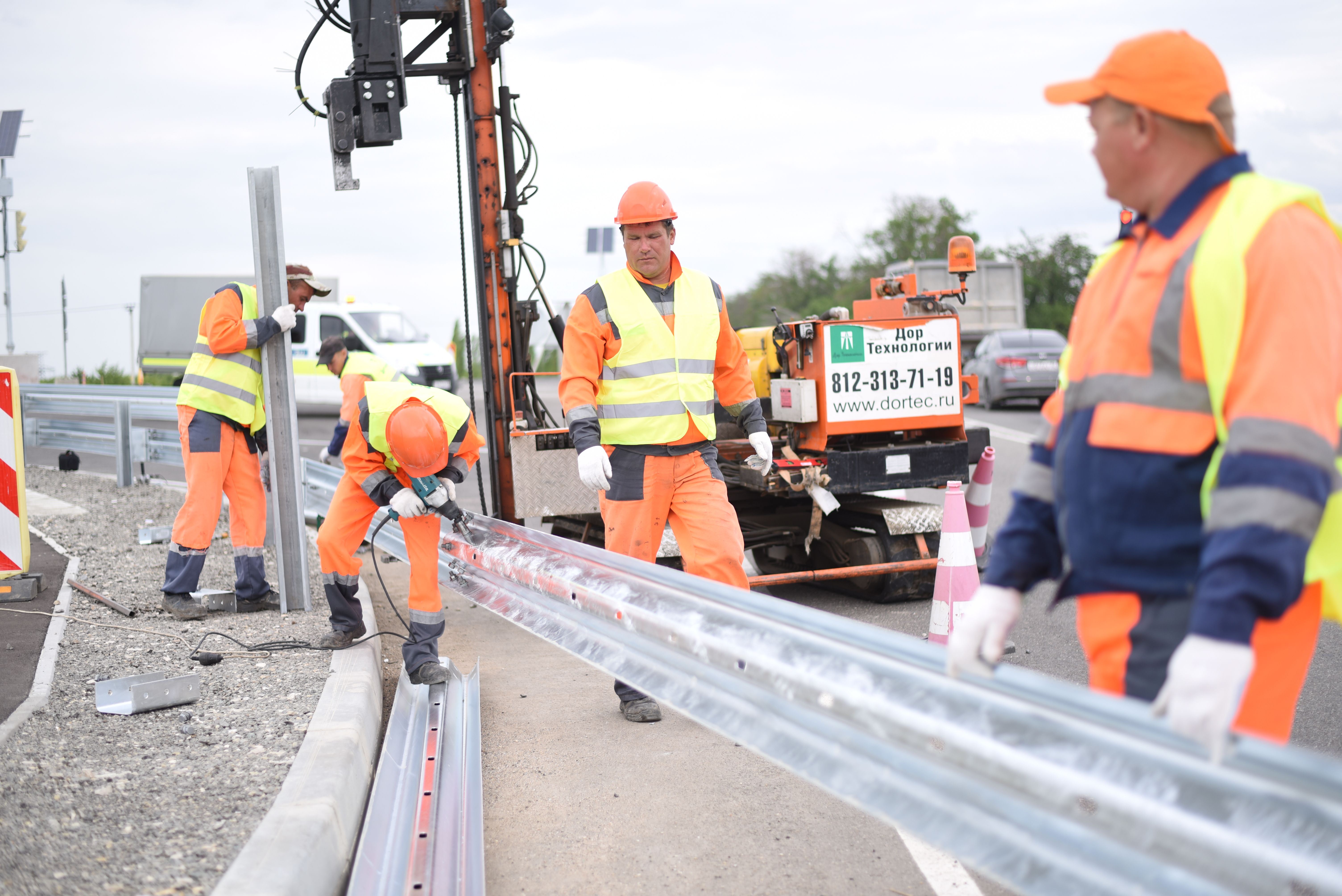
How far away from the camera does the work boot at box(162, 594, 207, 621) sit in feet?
20.8

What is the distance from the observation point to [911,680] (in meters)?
2.27

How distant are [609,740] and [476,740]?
60 cm

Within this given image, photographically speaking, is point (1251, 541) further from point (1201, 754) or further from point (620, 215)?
point (620, 215)

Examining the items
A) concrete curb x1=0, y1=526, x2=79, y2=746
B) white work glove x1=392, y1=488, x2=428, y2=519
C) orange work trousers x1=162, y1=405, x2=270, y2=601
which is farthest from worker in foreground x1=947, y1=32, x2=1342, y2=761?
orange work trousers x1=162, y1=405, x2=270, y2=601

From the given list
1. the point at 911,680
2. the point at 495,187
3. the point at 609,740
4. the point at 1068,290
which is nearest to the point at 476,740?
the point at 609,740

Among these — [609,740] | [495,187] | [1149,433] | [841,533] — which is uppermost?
[495,187]

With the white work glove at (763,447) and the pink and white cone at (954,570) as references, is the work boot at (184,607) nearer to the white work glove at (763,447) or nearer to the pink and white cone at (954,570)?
the white work glove at (763,447)

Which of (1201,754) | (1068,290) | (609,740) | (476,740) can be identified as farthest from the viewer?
(1068,290)

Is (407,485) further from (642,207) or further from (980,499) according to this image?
(980,499)

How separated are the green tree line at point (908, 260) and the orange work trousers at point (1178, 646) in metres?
37.2

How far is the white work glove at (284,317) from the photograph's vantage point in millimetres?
6391

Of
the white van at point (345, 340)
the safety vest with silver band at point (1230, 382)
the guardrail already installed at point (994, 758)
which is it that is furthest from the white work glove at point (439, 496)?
the white van at point (345, 340)

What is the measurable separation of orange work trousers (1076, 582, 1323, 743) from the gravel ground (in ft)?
7.52

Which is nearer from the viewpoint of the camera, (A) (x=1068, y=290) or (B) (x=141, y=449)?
(B) (x=141, y=449)
